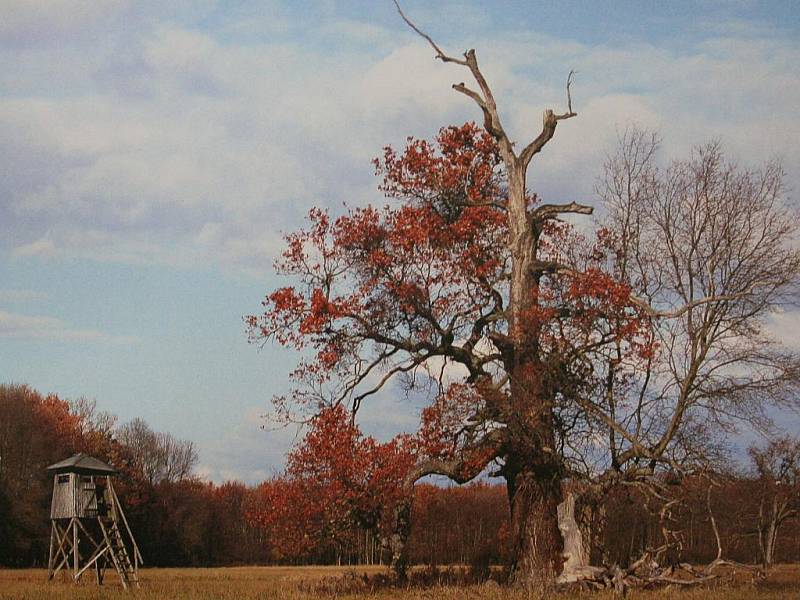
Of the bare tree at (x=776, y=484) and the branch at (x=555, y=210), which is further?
the bare tree at (x=776, y=484)

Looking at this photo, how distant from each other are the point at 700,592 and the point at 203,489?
5611 cm

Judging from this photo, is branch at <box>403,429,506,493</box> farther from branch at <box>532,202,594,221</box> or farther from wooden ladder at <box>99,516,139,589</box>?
wooden ladder at <box>99,516,139,589</box>

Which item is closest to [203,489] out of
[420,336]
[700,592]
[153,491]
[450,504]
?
[153,491]

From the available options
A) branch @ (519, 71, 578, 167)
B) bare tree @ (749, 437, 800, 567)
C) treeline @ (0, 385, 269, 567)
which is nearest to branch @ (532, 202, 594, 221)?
branch @ (519, 71, 578, 167)

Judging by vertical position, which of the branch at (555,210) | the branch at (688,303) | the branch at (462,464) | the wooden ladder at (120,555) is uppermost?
the branch at (555,210)

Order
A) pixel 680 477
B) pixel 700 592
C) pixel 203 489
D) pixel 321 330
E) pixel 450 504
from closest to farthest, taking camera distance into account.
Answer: pixel 700 592 < pixel 680 477 < pixel 321 330 < pixel 450 504 < pixel 203 489

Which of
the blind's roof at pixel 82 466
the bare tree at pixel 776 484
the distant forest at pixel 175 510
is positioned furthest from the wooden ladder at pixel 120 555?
the bare tree at pixel 776 484

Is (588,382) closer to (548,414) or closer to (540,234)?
(548,414)

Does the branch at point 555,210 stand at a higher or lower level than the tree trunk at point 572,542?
higher

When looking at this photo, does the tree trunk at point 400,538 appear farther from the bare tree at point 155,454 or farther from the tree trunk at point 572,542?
the bare tree at point 155,454

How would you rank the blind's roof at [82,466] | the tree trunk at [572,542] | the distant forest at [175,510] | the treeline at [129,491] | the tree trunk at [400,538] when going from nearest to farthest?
1. the tree trunk at [572,542]
2. the tree trunk at [400,538]
3. the blind's roof at [82,466]
4. the distant forest at [175,510]
5. the treeline at [129,491]

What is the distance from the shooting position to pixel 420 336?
88.3 feet

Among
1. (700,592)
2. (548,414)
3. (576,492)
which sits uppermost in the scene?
(548,414)

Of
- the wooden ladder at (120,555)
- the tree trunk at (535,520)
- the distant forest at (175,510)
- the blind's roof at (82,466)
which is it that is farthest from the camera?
the distant forest at (175,510)
